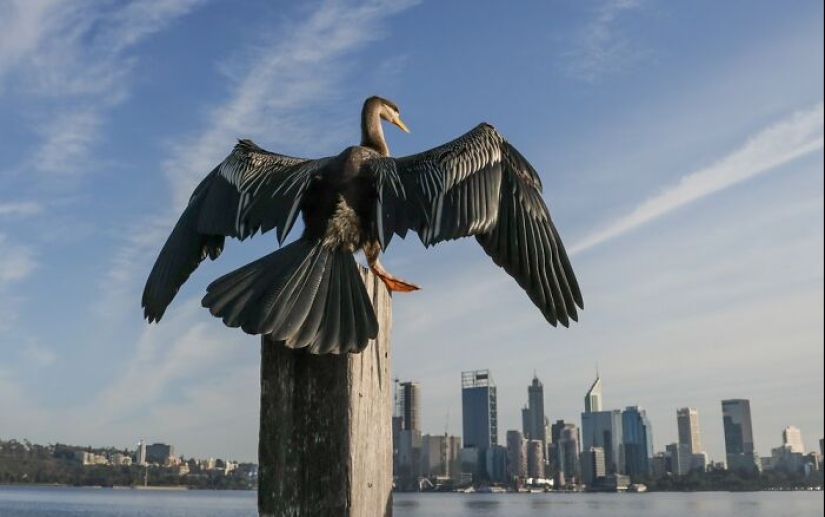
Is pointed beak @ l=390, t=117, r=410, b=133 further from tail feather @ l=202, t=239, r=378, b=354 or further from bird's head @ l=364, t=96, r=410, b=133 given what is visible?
tail feather @ l=202, t=239, r=378, b=354

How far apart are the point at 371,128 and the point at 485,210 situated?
1.74 meters

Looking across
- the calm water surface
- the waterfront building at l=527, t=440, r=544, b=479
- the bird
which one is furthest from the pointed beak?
the waterfront building at l=527, t=440, r=544, b=479

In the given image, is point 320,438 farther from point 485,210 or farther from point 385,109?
point 385,109

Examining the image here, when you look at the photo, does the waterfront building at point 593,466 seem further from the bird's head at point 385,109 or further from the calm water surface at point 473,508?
the bird's head at point 385,109

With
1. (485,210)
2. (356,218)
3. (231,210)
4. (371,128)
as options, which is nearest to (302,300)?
(356,218)

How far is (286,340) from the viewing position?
2.97 meters

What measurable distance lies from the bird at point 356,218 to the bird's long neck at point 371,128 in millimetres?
1141

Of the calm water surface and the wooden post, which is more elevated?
the wooden post

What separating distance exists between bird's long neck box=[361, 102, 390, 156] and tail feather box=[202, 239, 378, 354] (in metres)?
2.04

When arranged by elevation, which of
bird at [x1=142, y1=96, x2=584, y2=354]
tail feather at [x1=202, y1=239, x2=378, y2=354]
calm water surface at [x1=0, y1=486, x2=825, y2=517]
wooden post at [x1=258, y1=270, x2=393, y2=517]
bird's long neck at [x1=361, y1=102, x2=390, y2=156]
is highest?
bird's long neck at [x1=361, y1=102, x2=390, y2=156]

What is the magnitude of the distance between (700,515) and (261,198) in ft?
319

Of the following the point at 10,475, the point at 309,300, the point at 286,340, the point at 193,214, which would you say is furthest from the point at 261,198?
the point at 10,475

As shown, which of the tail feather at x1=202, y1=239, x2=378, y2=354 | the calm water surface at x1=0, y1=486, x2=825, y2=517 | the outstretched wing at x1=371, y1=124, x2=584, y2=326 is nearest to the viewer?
the tail feather at x1=202, y1=239, x2=378, y2=354

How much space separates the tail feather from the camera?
2.98m
